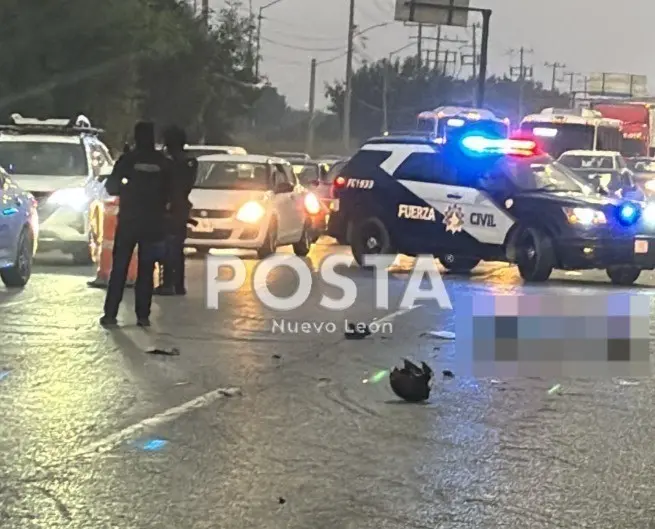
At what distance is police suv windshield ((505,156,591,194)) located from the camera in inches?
734

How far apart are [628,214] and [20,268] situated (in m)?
7.87

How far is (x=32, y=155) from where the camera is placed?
20.6 meters

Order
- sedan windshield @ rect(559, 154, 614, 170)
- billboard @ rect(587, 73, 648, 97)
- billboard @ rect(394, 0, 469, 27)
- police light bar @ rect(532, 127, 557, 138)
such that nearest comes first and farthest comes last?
sedan windshield @ rect(559, 154, 614, 170)
billboard @ rect(394, 0, 469, 27)
police light bar @ rect(532, 127, 557, 138)
billboard @ rect(587, 73, 648, 97)

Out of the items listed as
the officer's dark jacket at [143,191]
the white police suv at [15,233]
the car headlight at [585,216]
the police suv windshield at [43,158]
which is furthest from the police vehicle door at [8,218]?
the car headlight at [585,216]

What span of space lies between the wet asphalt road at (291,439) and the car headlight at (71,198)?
7096 mm

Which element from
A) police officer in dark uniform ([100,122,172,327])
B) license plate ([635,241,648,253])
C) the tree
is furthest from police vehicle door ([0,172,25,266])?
the tree

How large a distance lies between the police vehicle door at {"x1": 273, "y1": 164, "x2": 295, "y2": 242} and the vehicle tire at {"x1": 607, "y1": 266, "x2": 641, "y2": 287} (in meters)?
5.46

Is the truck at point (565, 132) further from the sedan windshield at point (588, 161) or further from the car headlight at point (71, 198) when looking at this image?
the car headlight at point (71, 198)

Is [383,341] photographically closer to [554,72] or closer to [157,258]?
[157,258]

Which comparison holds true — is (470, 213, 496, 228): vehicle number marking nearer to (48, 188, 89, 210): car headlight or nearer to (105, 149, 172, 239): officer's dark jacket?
(48, 188, 89, 210): car headlight

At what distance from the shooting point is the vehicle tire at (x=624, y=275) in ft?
61.2

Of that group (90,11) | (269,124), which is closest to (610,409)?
(90,11)

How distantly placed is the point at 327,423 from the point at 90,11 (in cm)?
2975

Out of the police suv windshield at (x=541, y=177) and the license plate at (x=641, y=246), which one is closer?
the license plate at (x=641, y=246)
